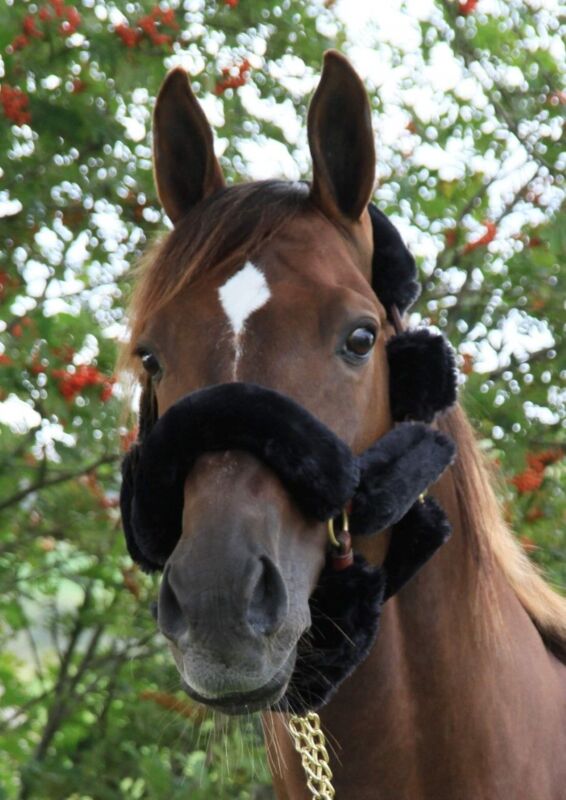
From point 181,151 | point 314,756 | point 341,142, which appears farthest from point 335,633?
point 181,151

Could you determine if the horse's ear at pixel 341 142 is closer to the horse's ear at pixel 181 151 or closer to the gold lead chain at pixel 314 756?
the horse's ear at pixel 181 151

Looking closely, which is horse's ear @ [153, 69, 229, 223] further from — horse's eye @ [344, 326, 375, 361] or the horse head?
horse's eye @ [344, 326, 375, 361]

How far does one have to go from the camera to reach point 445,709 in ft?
8.36

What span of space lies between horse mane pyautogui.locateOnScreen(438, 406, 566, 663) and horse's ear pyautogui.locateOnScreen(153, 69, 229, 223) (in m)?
0.75

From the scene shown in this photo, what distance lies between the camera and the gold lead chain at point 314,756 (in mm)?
2465

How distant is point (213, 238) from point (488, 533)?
878mm

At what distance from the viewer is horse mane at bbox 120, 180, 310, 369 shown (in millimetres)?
2492

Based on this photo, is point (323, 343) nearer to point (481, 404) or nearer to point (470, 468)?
point (470, 468)

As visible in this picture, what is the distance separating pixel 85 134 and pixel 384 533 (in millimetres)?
2759

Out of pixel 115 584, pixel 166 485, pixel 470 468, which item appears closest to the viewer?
pixel 166 485

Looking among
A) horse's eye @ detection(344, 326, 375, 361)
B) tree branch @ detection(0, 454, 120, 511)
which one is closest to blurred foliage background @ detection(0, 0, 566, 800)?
tree branch @ detection(0, 454, 120, 511)

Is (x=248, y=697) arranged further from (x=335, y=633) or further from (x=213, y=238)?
(x=213, y=238)

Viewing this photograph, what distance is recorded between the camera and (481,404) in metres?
4.60

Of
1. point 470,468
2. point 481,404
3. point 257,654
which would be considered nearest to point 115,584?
point 481,404
